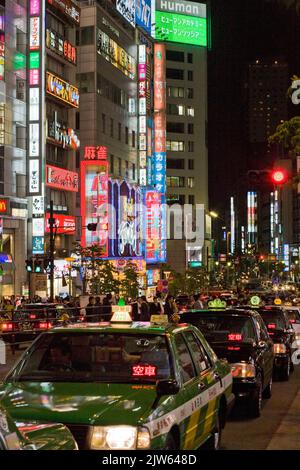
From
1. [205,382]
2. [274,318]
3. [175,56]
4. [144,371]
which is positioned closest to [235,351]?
[205,382]

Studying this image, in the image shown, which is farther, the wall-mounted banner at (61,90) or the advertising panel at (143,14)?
the advertising panel at (143,14)

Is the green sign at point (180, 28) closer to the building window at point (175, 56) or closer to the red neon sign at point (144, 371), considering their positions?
the building window at point (175, 56)

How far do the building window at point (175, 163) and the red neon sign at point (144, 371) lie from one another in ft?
360

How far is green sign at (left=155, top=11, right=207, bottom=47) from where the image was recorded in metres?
118

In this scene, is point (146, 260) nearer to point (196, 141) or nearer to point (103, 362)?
point (196, 141)

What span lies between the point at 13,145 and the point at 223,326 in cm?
3363

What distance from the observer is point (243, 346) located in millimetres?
A: 11938

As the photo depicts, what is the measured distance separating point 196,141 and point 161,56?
44.1m

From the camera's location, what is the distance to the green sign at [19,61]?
44594 mm

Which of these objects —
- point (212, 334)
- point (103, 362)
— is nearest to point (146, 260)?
point (212, 334)

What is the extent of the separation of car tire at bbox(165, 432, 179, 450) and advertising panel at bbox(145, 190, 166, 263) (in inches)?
2439

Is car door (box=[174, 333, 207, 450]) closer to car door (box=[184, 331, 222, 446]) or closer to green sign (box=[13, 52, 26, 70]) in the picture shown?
car door (box=[184, 331, 222, 446])

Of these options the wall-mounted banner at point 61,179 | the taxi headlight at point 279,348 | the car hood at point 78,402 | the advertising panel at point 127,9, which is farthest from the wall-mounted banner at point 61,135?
the car hood at point 78,402

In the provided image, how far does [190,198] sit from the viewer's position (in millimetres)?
116438
